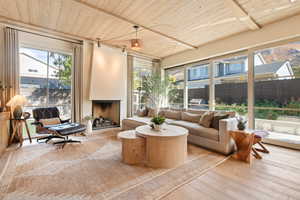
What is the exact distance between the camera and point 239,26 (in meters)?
3.58

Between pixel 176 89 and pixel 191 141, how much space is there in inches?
119

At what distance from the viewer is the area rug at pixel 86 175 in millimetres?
1708

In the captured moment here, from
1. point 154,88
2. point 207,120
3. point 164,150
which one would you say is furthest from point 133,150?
point 154,88

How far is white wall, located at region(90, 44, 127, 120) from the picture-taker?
4.55m

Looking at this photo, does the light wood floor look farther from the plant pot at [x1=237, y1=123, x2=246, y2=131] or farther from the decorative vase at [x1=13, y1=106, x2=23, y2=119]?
the decorative vase at [x1=13, y1=106, x2=23, y2=119]

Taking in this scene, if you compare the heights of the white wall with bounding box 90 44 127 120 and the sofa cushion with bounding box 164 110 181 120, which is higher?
the white wall with bounding box 90 44 127 120

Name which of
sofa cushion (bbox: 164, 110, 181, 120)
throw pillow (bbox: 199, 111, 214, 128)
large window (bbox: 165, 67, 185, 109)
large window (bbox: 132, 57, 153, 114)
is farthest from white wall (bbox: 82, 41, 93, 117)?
throw pillow (bbox: 199, 111, 214, 128)

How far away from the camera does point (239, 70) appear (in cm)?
427

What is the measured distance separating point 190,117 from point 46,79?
13.8ft

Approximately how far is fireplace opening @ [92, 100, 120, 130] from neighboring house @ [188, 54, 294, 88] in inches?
119

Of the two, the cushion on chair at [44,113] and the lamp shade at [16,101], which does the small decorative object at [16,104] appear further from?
the cushion on chair at [44,113]

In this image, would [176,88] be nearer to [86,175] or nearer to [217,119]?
[217,119]

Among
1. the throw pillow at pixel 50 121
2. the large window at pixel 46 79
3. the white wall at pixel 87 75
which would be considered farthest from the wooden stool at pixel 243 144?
the large window at pixel 46 79

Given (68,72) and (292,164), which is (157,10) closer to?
(68,72)
